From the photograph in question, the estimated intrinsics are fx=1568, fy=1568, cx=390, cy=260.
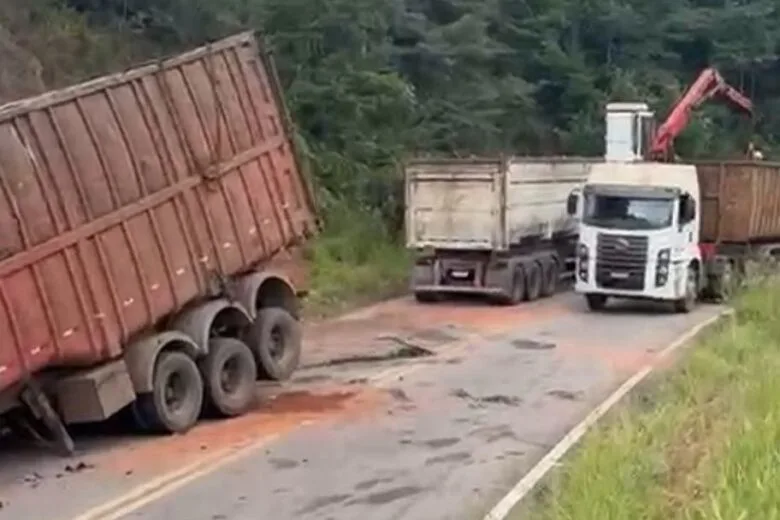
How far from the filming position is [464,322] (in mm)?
24641

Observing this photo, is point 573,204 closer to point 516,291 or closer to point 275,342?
point 516,291

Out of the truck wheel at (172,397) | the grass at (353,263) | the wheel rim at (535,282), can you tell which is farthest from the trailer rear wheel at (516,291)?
the truck wheel at (172,397)

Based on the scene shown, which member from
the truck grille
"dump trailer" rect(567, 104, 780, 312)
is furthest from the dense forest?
the truck grille

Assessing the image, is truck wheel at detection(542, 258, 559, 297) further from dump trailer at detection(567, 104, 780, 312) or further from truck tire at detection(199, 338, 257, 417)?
truck tire at detection(199, 338, 257, 417)

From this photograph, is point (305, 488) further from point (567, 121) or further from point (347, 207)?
point (567, 121)

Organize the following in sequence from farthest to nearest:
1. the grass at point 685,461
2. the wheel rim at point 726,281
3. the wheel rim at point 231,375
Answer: the wheel rim at point 726,281
the wheel rim at point 231,375
the grass at point 685,461

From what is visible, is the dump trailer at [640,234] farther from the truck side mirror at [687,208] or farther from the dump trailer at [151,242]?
the dump trailer at [151,242]

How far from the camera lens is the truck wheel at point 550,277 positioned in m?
29.9

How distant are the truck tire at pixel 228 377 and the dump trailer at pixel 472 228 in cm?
1223

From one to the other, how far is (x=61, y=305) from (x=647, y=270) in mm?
14983

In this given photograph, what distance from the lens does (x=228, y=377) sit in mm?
15891

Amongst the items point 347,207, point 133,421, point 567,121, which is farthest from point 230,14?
point 133,421

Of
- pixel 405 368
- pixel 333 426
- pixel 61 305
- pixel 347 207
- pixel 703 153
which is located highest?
pixel 61 305

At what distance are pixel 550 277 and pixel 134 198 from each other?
16.6 metres
